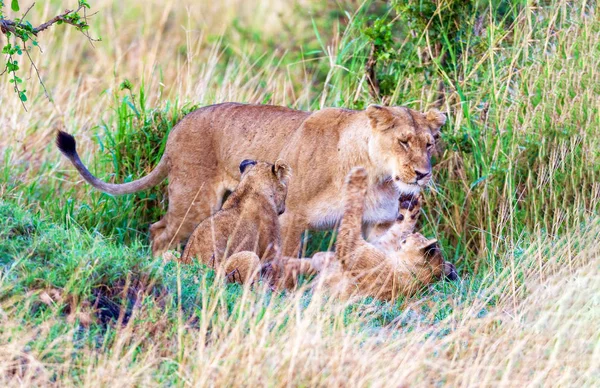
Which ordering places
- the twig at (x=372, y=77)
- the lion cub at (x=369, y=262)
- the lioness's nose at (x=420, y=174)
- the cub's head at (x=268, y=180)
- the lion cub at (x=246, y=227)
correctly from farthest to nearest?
the twig at (x=372, y=77) → the lioness's nose at (x=420, y=174) → the cub's head at (x=268, y=180) → the lion cub at (x=369, y=262) → the lion cub at (x=246, y=227)

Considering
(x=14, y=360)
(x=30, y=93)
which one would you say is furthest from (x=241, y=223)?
(x=30, y=93)

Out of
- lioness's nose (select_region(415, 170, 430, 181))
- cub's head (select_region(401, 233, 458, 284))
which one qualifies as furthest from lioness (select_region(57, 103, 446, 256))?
cub's head (select_region(401, 233, 458, 284))

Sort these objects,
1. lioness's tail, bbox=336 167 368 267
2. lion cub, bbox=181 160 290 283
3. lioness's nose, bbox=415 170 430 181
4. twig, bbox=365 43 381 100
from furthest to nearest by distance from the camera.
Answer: twig, bbox=365 43 381 100, lioness's nose, bbox=415 170 430 181, lioness's tail, bbox=336 167 368 267, lion cub, bbox=181 160 290 283

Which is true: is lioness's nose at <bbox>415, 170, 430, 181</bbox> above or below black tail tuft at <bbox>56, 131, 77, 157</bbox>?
below

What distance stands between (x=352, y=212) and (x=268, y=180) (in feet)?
1.68

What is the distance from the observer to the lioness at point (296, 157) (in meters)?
5.71

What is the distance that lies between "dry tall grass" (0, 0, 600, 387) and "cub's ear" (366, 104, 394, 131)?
0.80 m

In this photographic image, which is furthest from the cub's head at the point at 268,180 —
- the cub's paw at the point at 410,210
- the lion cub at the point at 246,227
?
the cub's paw at the point at 410,210

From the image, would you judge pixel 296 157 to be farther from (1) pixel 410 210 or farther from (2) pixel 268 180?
(1) pixel 410 210

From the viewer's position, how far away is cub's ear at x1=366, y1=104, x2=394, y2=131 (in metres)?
5.70

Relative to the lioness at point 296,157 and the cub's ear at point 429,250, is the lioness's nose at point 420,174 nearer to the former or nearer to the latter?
the lioness at point 296,157

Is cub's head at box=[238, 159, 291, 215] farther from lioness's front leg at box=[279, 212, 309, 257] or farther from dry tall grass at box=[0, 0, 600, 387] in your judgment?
dry tall grass at box=[0, 0, 600, 387]

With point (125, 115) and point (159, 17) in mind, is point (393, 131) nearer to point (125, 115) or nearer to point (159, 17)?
point (125, 115)

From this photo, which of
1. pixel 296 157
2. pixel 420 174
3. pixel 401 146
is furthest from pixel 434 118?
pixel 296 157
